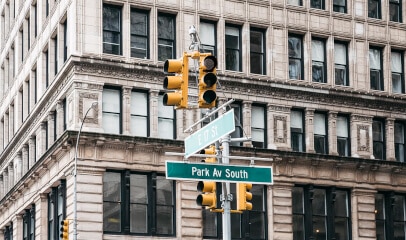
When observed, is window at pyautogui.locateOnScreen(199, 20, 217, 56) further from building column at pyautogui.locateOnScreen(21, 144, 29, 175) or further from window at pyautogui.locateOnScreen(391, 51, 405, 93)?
building column at pyautogui.locateOnScreen(21, 144, 29, 175)

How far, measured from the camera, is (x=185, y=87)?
72.6ft

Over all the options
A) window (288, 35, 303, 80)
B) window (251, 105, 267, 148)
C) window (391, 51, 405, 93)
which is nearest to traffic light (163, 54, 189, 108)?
window (251, 105, 267, 148)

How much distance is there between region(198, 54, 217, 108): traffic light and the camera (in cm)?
2189

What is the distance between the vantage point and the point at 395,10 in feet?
195

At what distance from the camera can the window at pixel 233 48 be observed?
53750mm

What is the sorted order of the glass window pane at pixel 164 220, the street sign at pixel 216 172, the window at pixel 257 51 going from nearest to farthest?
1. the street sign at pixel 216 172
2. the glass window pane at pixel 164 220
3. the window at pixel 257 51

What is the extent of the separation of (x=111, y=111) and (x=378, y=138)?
52.4 feet

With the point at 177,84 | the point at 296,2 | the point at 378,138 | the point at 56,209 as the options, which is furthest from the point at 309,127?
the point at 177,84

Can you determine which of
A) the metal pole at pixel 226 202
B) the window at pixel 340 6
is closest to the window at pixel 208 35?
the window at pixel 340 6

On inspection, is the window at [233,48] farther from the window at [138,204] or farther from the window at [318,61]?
the window at [138,204]

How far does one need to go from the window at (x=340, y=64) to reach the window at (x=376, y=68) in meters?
1.65

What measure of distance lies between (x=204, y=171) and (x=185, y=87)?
2.68 metres

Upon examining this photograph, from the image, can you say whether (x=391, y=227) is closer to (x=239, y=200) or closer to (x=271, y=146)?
(x=271, y=146)

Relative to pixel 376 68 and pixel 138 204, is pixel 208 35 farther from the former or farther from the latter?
pixel 376 68
